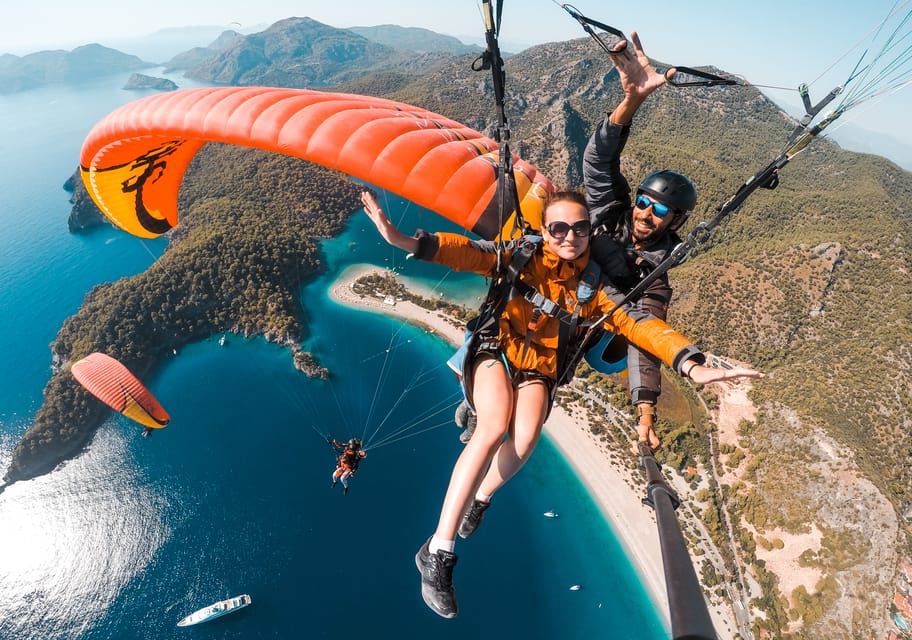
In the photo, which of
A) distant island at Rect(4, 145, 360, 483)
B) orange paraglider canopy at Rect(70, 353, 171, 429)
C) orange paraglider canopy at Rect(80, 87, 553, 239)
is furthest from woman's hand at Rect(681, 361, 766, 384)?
distant island at Rect(4, 145, 360, 483)

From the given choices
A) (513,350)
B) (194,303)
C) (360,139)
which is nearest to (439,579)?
(513,350)

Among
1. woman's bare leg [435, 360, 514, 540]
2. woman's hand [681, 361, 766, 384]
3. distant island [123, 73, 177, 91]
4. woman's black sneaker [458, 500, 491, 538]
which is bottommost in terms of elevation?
woman's black sneaker [458, 500, 491, 538]

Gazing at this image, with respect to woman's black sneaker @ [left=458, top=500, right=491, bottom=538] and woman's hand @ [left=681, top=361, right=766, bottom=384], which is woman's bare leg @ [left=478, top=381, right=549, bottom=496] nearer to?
woman's black sneaker @ [left=458, top=500, right=491, bottom=538]

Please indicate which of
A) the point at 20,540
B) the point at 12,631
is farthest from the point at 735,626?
the point at 20,540

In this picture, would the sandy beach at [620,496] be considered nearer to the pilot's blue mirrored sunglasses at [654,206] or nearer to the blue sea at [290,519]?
the blue sea at [290,519]

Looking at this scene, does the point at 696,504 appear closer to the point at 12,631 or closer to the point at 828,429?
the point at 828,429

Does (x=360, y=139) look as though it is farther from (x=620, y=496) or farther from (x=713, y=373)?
(x=620, y=496)
